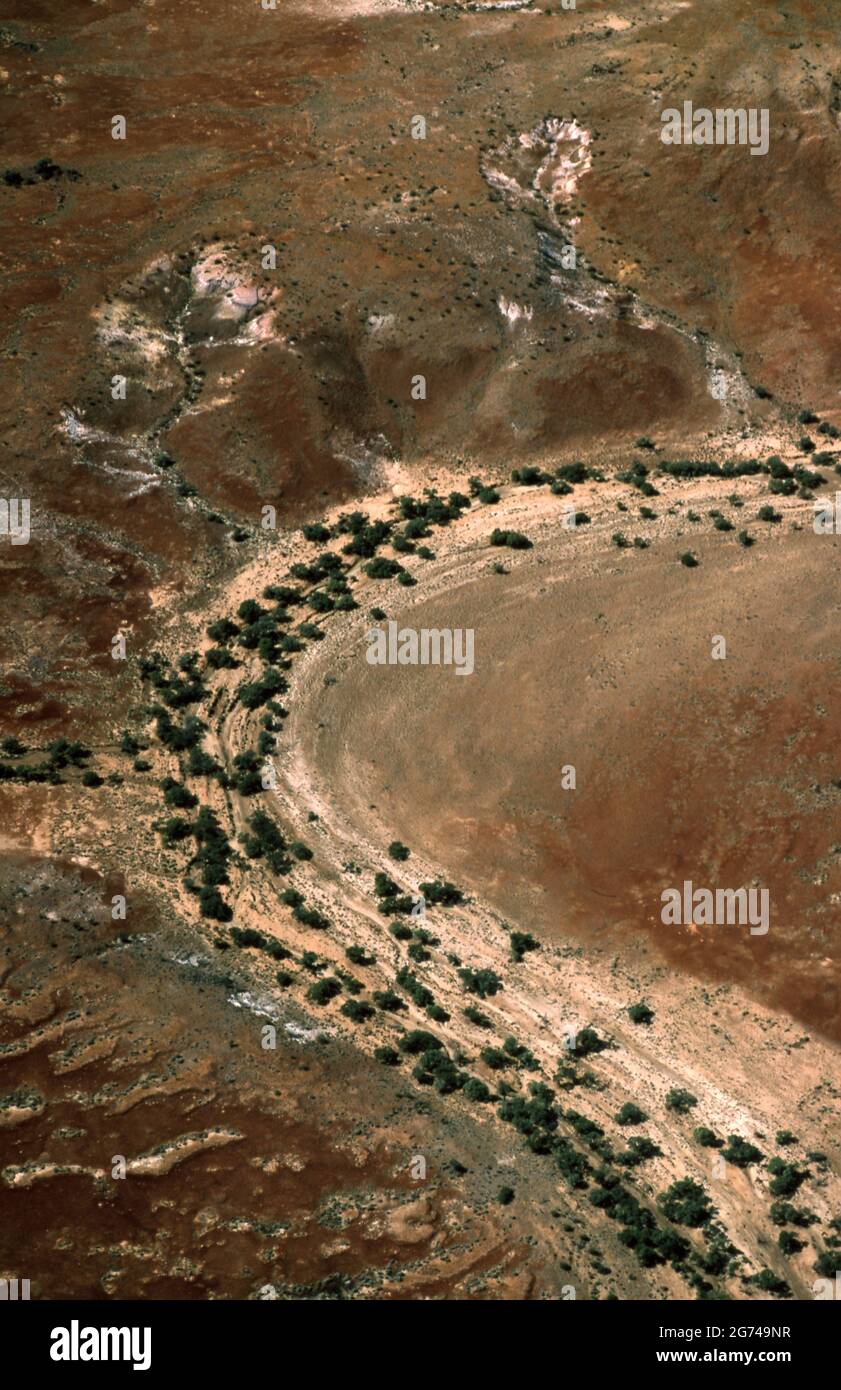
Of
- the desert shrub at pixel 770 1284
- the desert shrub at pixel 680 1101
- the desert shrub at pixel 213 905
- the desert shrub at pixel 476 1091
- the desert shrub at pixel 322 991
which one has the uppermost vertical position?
the desert shrub at pixel 213 905

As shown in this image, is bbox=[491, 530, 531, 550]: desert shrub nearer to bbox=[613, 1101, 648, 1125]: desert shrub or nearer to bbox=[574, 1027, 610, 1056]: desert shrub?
bbox=[574, 1027, 610, 1056]: desert shrub

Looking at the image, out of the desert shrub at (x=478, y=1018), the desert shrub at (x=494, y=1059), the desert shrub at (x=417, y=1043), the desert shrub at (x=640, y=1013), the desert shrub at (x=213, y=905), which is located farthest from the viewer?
the desert shrub at (x=213, y=905)

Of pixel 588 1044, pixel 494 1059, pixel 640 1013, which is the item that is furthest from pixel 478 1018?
pixel 640 1013

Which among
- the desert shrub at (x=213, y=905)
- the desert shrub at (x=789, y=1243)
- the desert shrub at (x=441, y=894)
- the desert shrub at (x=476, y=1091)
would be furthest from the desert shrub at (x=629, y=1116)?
the desert shrub at (x=213, y=905)

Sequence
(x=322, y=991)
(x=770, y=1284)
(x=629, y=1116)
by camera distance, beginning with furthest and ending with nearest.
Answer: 1. (x=322, y=991)
2. (x=629, y=1116)
3. (x=770, y=1284)

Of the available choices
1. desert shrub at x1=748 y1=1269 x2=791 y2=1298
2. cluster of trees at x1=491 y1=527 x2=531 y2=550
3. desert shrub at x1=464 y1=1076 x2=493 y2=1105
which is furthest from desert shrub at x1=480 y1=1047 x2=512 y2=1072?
cluster of trees at x1=491 y1=527 x2=531 y2=550

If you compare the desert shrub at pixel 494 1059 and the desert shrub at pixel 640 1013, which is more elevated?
the desert shrub at pixel 640 1013

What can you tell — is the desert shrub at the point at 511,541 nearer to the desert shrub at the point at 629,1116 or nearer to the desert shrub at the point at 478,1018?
the desert shrub at the point at 478,1018

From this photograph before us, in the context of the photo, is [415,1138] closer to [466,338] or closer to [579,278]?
[466,338]

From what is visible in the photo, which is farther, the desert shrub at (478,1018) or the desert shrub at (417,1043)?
the desert shrub at (478,1018)

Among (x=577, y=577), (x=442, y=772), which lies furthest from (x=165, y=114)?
(x=442, y=772)

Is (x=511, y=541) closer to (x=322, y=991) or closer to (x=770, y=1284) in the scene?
(x=322, y=991)

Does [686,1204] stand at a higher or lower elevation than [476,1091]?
lower
